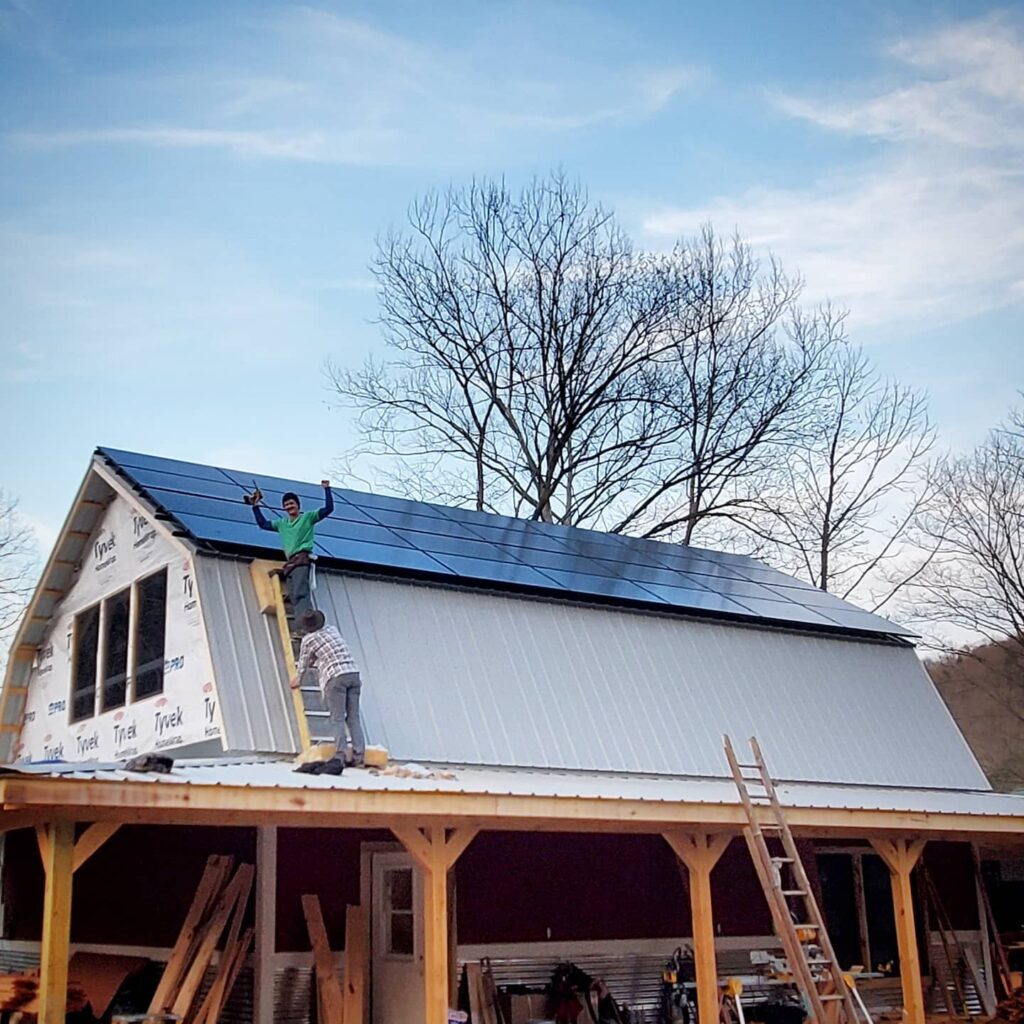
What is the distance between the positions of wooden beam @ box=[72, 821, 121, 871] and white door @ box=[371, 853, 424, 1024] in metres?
4.40

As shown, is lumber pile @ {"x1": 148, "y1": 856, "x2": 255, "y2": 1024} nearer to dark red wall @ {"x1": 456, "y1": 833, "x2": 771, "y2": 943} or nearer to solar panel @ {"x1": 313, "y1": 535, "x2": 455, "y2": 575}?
dark red wall @ {"x1": 456, "y1": 833, "x2": 771, "y2": 943}

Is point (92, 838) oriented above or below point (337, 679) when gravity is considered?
below

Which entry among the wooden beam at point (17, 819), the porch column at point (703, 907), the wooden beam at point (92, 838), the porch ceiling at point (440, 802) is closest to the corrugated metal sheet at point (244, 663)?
the porch ceiling at point (440, 802)

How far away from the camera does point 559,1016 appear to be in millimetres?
13336

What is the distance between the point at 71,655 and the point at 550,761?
21.3ft

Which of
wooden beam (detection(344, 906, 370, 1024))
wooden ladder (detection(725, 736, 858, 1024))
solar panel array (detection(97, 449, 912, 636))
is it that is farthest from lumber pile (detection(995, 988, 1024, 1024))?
wooden beam (detection(344, 906, 370, 1024))

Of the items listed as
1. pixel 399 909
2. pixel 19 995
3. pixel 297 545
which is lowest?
pixel 19 995

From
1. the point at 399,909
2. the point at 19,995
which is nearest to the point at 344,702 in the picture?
the point at 399,909

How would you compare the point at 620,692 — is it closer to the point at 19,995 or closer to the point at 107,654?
the point at 107,654

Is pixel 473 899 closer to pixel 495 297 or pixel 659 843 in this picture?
pixel 659 843

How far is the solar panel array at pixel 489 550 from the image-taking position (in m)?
14.3

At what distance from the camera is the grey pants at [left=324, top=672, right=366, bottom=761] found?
11.3 m

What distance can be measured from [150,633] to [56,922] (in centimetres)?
563

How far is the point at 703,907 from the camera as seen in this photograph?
11.8 metres
